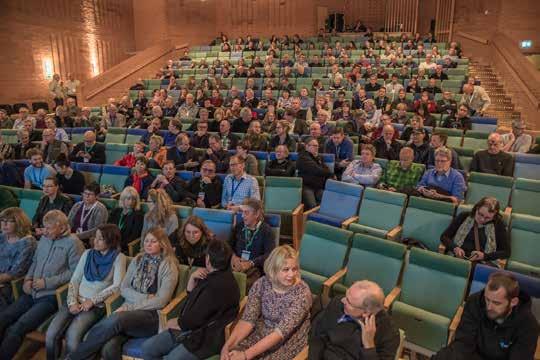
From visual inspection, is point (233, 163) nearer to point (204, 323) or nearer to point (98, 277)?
point (98, 277)

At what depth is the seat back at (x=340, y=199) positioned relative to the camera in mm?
3678

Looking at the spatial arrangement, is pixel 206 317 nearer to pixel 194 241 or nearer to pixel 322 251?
pixel 194 241

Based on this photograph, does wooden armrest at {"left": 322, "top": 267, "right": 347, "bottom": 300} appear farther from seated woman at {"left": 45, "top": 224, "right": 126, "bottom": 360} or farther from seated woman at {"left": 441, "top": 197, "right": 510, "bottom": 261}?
seated woman at {"left": 45, "top": 224, "right": 126, "bottom": 360}

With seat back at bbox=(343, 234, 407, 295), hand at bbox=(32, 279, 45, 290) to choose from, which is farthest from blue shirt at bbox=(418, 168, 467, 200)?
hand at bbox=(32, 279, 45, 290)

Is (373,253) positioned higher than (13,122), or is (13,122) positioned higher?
(13,122)

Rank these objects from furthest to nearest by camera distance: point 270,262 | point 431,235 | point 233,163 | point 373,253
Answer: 1. point 233,163
2. point 431,235
3. point 373,253
4. point 270,262

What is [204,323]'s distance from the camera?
2.19 m

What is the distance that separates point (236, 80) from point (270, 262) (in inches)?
290

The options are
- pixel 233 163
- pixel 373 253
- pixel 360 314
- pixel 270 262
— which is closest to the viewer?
pixel 360 314

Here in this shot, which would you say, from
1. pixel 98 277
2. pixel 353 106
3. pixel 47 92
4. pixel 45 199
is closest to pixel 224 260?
pixel 98 277

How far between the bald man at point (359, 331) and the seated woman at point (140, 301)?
1.03 meters

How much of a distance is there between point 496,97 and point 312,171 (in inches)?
252

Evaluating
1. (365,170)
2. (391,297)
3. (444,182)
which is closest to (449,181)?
(444,182)

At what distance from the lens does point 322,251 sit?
2.83 meters
